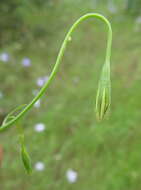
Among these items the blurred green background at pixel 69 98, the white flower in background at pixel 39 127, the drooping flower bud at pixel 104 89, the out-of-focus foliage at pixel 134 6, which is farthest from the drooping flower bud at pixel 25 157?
the out-of-focus foliage at pixel 134 6

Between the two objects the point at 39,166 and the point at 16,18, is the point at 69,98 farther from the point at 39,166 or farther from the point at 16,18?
the point at 16,18

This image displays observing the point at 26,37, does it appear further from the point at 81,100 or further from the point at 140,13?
the point at 140,13

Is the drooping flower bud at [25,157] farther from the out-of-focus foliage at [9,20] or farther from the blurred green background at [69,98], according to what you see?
the out-of-focus foliage at [9,20]

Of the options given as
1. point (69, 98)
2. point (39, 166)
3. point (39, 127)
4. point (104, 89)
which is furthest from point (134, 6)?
point (104, 89)

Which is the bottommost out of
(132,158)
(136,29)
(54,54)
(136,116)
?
(132,158)

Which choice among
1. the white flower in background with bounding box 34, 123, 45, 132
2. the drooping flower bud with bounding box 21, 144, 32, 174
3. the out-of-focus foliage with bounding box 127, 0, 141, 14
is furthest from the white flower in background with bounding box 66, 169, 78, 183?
the out-of-focus foliage with bounding box 127, 0, 141, 14

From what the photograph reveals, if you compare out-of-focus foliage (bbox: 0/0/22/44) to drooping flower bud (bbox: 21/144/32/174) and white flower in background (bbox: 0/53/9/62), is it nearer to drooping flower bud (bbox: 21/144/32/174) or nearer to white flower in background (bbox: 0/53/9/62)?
white flower in background (bbox: 0/53/9/62)

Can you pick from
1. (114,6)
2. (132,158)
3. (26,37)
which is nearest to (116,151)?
(132,158)

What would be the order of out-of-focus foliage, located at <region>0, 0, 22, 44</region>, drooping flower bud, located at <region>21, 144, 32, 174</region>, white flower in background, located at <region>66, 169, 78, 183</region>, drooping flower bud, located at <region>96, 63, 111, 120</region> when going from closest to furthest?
1. drooping flower bud, located at <region>96, 63, 111, 120</region>
2. drooping flower bud, located at <region>21, 144, 32, 174</region>
3. white flower in background, located at <region>66, 169, 78, 183</region>
4. out-of-focus foliage, located at <region>0, 0, 22, 44</region>
